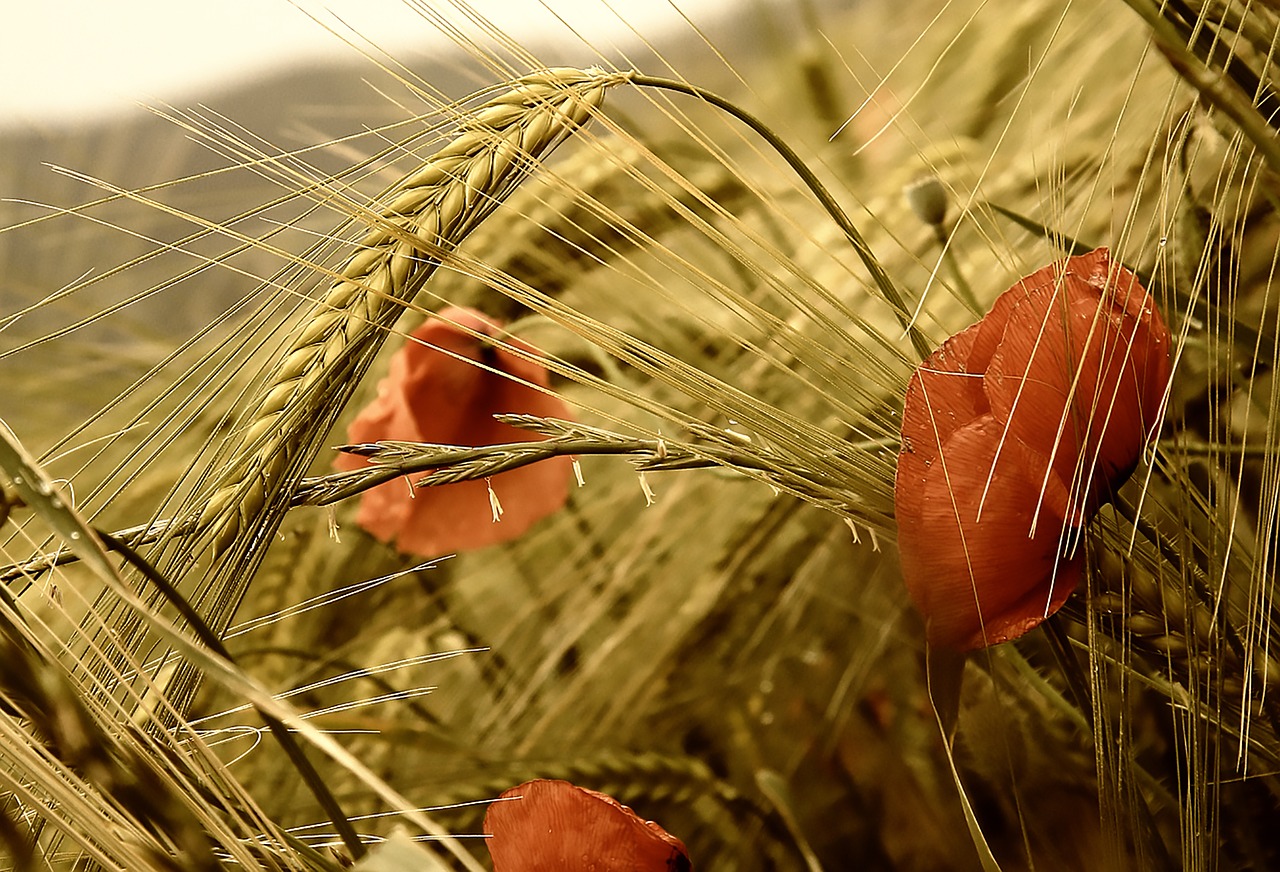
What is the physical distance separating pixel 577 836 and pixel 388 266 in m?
0.12

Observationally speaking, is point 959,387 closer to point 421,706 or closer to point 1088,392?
point 1088,392

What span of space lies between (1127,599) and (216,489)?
174mm

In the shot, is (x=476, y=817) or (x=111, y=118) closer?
(x=476, y=817)

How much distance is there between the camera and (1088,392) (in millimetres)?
177

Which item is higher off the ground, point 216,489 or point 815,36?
point 815,36

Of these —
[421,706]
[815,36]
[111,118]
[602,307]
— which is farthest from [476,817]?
[111,118]

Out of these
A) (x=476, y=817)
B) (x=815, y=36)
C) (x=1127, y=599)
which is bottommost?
(x=476, y=817)

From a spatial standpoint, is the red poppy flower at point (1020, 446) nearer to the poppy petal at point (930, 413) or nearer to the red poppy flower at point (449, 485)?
the poppy petal at point (930, 413)

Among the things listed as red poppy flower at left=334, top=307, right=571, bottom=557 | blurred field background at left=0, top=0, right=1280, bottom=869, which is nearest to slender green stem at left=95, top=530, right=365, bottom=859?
blurred field background at left=0, top=0, right=1280, bottom=869

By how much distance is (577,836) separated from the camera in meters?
0.18

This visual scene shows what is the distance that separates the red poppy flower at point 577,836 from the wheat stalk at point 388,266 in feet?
0.25

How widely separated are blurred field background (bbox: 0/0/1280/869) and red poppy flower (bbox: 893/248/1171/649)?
2 centimetres

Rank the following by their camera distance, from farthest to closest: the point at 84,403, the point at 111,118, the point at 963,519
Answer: the point at 111,118 < the point at 84,403 < the point at 963,519

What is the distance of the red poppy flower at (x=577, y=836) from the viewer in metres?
0.18
